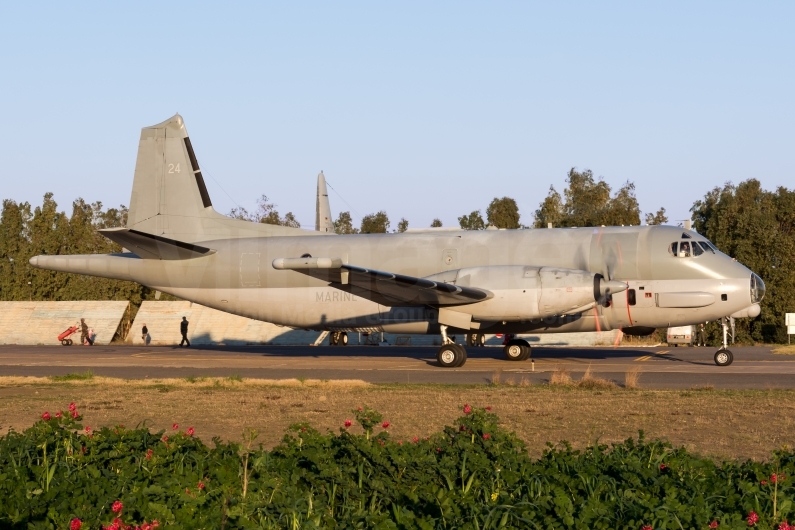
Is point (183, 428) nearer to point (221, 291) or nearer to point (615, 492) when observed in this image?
point (615, 492)

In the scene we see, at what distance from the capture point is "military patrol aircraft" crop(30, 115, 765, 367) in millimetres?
25453

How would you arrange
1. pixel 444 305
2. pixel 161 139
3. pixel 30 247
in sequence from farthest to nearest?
1. pixel 30 247
2. pixel 161 139
3. pixel 444 305

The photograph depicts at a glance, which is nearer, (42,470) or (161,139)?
(42,470)

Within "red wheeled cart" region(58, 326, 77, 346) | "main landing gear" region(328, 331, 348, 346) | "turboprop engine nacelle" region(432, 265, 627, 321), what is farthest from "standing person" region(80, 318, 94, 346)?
"turboprop engine nacelle" region(432, 265, 627, 321)

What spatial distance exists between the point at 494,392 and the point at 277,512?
42.4ft

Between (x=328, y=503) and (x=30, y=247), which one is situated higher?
(x=30, y=247)

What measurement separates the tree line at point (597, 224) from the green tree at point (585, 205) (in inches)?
3.8

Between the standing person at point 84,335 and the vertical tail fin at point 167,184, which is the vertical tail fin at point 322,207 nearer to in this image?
the vertical tail fin at point 167,184

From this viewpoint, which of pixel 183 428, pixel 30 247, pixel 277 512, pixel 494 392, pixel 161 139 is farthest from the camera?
pixel 30 247

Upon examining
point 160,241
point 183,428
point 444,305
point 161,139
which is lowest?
point 183,428

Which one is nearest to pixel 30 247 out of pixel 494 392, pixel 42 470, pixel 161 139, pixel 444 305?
pixel 161 139

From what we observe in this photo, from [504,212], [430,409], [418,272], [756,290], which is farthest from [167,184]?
[504,212]

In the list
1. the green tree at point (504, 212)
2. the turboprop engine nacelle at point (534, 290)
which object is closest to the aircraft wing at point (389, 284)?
the turboprop engine nacelle at point (534, 290)

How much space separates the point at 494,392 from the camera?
19.3m
